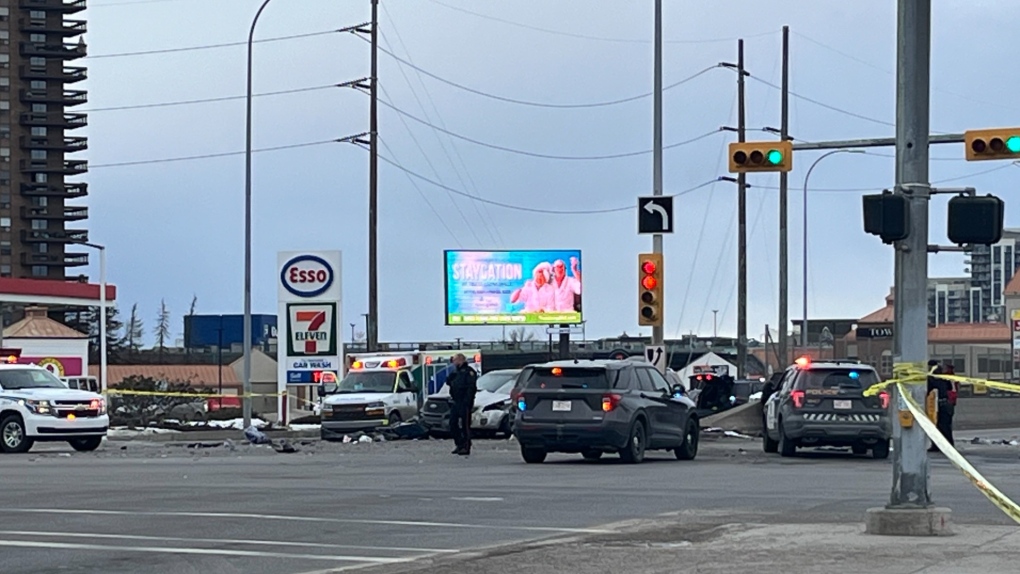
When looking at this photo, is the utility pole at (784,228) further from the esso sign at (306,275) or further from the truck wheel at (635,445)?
the truck wheel at (635,445)

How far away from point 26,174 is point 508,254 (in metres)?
68.3

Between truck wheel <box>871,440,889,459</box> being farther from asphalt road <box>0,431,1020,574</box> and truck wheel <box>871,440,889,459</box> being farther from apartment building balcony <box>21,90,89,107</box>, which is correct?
apartment building balcony <box>21,90,89,107</box>

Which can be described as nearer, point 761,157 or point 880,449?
point 761,157

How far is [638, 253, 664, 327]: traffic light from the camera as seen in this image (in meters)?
31.3

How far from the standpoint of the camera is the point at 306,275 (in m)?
48.2

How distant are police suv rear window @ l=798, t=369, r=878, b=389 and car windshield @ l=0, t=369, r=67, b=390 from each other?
15.3 meters

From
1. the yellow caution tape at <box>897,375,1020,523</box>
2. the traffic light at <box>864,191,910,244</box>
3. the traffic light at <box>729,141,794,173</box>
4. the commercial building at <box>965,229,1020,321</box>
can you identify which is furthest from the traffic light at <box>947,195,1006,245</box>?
the commercial building at <box>965,229,1020,321</box>

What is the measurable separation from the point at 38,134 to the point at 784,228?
8463cm

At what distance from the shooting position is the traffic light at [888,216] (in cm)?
1345

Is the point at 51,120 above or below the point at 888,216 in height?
above

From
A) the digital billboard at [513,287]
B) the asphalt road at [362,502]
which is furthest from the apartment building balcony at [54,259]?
the asphalt road at [362,502]

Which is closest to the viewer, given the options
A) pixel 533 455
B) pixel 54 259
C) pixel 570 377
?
pixel 570 377

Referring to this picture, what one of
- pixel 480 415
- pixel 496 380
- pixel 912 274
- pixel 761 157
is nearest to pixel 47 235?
pixel 496 380

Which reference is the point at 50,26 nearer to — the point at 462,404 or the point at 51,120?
the point at 51,120
